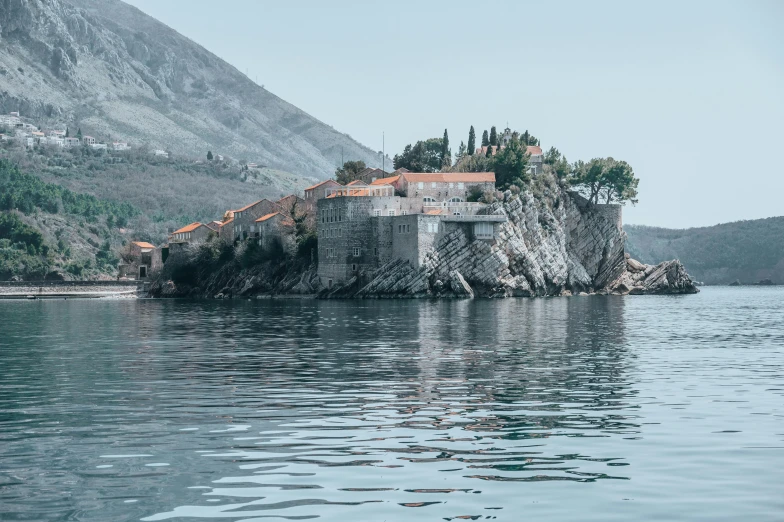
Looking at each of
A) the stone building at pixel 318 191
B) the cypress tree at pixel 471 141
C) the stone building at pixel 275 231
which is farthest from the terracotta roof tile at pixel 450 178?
the cypress tree at pixel 471 141

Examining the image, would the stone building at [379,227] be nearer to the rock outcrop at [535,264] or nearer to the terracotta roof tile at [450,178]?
the rock outcrop at [535,264]

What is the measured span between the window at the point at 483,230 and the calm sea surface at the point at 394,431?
67.8 m

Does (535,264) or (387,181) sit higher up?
(387,181)

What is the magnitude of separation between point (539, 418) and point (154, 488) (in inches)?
443

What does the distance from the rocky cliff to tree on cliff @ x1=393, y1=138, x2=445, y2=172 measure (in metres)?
24.8

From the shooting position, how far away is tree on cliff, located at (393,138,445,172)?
160 metres

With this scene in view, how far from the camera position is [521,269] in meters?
125

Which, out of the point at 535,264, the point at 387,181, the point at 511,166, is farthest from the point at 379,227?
the point at 511,166

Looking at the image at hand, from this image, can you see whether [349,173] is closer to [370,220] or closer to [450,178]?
[450,178]

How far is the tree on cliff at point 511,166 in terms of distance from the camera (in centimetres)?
13638

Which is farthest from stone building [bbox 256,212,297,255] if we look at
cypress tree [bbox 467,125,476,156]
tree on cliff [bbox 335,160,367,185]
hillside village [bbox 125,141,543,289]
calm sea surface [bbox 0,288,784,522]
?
calm sea surface [bbox 0,288,784,522]

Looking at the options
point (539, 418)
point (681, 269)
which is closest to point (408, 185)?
point (681, 269)

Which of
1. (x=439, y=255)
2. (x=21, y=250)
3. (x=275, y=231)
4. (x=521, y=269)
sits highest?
(x=275, y=231)

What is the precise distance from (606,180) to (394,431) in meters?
132
